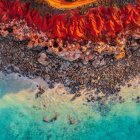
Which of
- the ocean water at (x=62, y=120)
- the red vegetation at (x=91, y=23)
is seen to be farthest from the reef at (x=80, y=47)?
the ocean water at (x=62, y=120)

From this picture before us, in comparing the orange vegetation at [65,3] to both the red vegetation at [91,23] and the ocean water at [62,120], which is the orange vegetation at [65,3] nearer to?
the red vegetation at [91,23]

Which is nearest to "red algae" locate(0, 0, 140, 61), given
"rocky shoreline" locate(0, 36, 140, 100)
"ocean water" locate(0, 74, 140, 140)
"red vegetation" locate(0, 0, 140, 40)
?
"red vegetation" locate(0, 0, 140, 40)

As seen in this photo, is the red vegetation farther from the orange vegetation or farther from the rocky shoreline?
the rocky shoreline

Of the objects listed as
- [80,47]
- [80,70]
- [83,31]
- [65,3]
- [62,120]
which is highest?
[65,3]

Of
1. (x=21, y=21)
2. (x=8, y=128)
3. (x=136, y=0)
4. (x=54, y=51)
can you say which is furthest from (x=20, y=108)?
(x=136, y=0)

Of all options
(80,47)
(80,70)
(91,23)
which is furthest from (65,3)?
(80,70)

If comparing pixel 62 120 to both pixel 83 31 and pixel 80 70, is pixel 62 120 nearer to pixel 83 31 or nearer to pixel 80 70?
pixel 80 70
